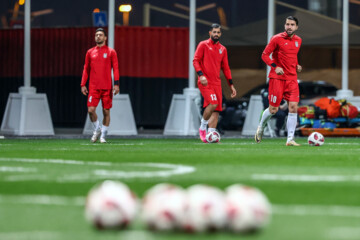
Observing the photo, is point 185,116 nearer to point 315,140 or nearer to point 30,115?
point 30,115

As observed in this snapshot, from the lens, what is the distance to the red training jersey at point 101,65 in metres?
17.2

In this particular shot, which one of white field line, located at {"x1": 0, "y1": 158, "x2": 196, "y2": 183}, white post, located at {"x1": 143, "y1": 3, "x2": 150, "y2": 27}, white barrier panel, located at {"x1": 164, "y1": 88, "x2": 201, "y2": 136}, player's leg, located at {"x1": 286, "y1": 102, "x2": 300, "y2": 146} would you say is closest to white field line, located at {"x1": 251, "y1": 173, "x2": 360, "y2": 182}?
white field line, located at {"x1": 0, "y1": 158, "x2": 196, "y2": 183}

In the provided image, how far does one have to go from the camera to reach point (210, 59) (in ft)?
55.6

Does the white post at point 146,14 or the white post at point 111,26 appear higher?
the white post at point 146,14

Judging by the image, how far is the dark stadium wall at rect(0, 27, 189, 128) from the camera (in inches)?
1065

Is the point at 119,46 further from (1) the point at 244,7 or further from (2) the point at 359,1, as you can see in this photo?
(2) the point at 359,1

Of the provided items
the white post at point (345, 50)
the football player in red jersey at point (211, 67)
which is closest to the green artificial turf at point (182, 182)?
the football player in red jersey at point (211, 67)

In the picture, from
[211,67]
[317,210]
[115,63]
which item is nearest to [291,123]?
[211,67]

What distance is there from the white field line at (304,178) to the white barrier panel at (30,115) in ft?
41.9

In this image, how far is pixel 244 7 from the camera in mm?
29234

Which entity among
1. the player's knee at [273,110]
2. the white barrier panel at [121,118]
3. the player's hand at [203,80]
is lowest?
the white barrier panel at [121,118]

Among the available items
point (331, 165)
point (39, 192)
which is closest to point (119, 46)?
point (331, 165)

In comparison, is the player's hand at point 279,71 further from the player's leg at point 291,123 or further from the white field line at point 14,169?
the white field line at point 14,169

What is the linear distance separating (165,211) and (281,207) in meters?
1.58
